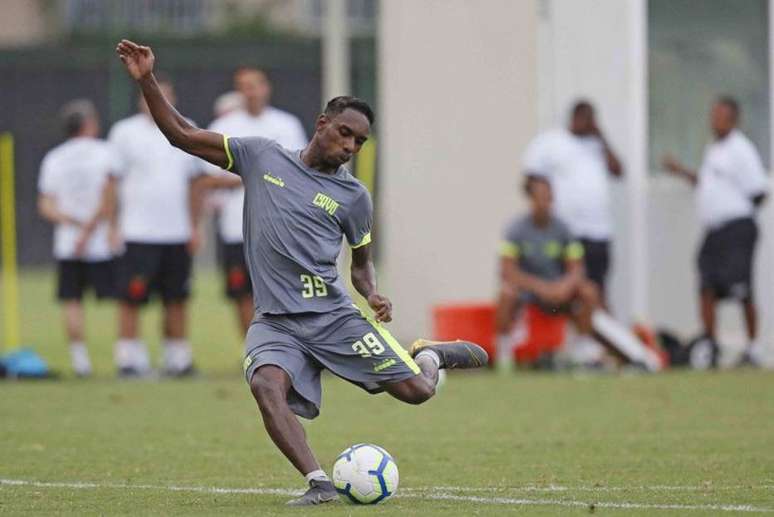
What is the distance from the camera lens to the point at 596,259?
17328 millimetres

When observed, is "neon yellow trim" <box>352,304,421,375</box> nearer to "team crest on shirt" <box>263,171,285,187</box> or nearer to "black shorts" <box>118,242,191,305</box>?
"team crest on shirt" <box>263,171,285,187</box>

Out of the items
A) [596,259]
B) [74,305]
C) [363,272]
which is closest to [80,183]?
[74,305]

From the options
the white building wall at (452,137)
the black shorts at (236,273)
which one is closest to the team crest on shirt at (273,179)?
the black shorts at (236,273)

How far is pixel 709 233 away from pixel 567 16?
8.53 ft

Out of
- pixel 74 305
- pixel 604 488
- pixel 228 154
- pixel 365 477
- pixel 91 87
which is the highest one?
pixel 91 87

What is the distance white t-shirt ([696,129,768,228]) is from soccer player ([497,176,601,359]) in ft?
4.38

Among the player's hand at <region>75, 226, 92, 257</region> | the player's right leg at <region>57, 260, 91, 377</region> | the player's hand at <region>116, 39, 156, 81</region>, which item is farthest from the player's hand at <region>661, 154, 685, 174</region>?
the player's hand at <region>116, 39, 156, 81</region>

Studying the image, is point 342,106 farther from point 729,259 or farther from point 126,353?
point 729,259

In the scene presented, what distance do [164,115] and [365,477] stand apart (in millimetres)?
1948

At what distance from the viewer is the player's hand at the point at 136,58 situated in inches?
343

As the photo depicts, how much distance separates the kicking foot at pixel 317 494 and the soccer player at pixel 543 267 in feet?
27.6

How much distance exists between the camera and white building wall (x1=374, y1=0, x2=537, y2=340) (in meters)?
18.6

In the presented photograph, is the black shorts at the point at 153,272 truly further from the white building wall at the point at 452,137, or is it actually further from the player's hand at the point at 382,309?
the player's hand at the point at 382,309

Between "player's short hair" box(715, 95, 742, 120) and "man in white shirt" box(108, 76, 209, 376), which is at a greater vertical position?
"player's short hair" box(715, 95, 742, 120)
